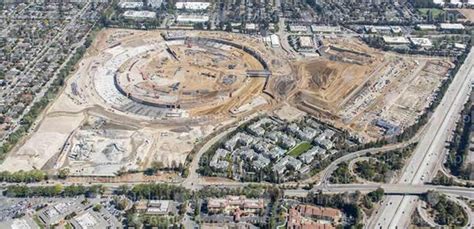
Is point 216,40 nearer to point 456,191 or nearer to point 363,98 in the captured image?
point 363,98

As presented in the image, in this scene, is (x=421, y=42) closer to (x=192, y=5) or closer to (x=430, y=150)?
(x=430, y=150)

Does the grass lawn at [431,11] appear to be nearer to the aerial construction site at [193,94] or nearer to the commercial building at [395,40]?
the commercial building at [395,40]

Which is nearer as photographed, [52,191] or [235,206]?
[235,206]

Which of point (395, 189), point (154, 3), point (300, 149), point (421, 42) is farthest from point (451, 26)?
point (154, 3)

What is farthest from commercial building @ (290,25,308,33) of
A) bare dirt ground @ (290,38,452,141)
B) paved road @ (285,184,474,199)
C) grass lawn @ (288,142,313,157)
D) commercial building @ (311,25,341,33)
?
paved road @ (285,184,474,199)

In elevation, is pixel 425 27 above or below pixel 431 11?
below

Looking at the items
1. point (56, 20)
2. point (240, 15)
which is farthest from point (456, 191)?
point (56, 20)

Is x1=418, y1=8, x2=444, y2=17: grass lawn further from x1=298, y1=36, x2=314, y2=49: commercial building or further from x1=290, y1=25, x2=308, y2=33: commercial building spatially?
x1=298, y1=36, x2=314, y2=49: commercial building
